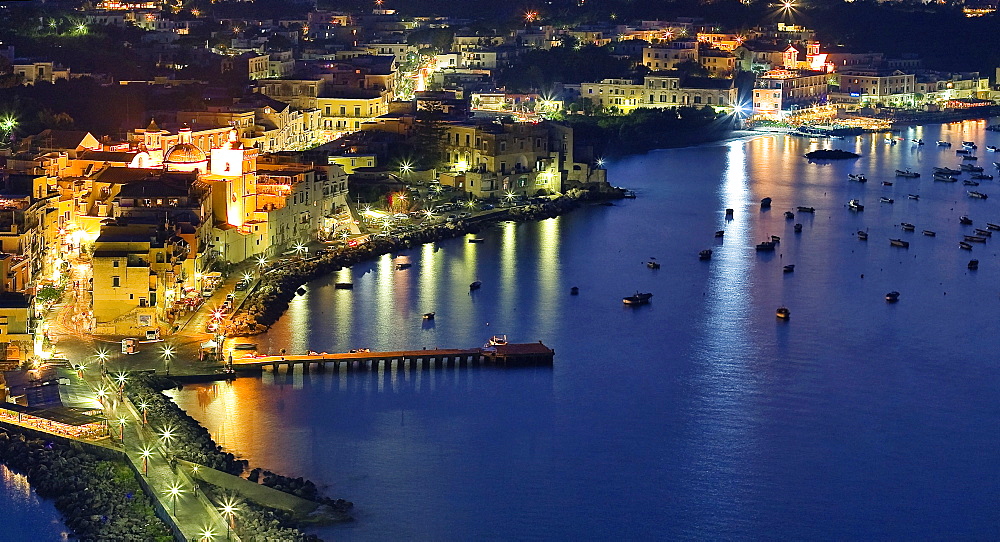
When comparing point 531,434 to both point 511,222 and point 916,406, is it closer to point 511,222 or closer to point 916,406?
point 916,406

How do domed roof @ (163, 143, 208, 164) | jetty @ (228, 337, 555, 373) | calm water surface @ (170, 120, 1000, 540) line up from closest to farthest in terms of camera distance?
calm water surface @ (170, 120, 1000, 540)
jetty @ (228, 337, 555, 373)
domed roof @ (163, 143, 208, 164)

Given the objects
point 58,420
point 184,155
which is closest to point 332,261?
point 184,155

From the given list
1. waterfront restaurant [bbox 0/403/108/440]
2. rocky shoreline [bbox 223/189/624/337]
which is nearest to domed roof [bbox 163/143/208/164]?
rocky shoreline [bbox 223/189/624/337]

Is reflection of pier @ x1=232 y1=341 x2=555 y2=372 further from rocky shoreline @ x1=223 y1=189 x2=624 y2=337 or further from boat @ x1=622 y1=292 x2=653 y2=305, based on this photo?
boat @ x1=622 y1=292 x2=653 y2=305

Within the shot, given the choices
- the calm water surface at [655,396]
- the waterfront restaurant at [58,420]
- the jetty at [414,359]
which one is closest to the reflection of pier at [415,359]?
the jetty at [414,359]

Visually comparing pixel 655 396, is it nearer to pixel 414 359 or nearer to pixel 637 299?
pixel 414 359

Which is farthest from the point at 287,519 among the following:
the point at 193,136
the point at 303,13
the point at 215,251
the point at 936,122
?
the point at 303,13

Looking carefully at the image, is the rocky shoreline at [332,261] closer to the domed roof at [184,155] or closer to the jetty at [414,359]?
the jetty at [414,359]
